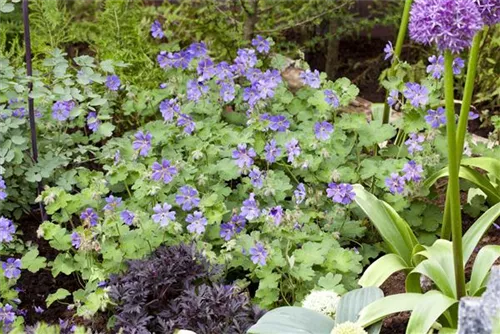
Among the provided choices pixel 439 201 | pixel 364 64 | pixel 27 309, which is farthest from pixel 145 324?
pixel 364 64

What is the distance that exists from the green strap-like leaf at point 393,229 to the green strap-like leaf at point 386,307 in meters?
0.42

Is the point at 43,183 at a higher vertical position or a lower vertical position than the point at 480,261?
lower

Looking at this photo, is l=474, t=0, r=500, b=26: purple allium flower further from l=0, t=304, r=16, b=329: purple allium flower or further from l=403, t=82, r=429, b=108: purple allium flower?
l=0, t=304, r=16, b=329: purple allium flower

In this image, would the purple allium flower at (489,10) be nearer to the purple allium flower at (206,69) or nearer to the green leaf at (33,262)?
the purple allium flower at (206,69)

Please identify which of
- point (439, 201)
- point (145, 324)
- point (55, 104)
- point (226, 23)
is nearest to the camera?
point (145, 324)

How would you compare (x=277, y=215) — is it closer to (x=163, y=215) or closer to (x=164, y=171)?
(x=163, y=215)

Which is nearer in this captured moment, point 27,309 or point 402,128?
point 27,309

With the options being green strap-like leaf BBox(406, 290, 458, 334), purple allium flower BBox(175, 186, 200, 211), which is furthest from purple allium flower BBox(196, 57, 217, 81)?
green strap-like leaf BBox(406, 290, 458, 334)

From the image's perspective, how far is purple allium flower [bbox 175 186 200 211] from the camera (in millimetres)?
3125

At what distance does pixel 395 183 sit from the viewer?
3236 mm

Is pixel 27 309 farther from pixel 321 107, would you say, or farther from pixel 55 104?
pixel 321 107

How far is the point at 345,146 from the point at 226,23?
68.5 inches

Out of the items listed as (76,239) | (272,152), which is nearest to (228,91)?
(272,152)

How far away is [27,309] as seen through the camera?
3.30m
